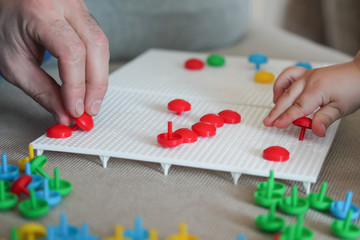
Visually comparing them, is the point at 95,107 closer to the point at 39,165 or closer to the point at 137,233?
the point at 39,165

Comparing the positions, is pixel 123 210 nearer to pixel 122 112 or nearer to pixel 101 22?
pixel 122 112

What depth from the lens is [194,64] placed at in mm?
1243

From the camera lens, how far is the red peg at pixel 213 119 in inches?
34.4

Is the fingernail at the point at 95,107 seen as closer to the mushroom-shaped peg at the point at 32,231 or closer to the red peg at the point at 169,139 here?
the red peg at the point at 169,139

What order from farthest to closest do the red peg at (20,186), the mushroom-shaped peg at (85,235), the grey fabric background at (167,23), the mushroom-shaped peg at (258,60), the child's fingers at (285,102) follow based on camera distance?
the grey fabric background at (167,23)
the mushroom-shaped peg at (258,60)
the child's fingers at (285,102)
the red peg at (20,186)
the mushroom-shaped peg at (85,235)

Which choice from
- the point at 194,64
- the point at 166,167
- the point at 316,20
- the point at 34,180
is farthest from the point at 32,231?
the point at 316,20

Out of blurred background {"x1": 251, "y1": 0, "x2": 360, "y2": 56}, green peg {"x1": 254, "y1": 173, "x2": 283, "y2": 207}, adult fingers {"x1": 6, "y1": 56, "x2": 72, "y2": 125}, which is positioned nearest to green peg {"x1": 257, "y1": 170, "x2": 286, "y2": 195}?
green peg {"x1": 254, "y1": 173, "x2": 283, "y2": 207}

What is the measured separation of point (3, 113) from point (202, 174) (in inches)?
17.4

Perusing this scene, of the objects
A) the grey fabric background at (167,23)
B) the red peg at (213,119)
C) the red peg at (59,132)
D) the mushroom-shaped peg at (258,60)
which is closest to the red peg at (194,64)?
the mushroom-shaped peg at (258,60)

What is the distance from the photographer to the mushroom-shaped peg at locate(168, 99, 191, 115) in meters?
0.93

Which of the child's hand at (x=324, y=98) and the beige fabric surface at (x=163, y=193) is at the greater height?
the child's hand at (x=324, y=98)

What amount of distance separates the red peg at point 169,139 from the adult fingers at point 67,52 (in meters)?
0.15

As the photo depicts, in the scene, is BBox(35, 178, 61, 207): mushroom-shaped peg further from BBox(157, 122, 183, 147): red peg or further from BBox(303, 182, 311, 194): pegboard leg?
BBox(303, 182, 311, 194): pegboard leg

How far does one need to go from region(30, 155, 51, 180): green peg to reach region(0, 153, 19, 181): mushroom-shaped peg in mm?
23
